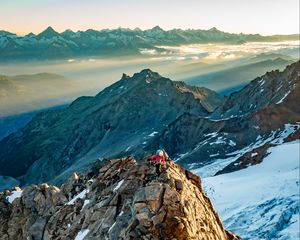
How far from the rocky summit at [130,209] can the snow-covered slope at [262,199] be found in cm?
2506

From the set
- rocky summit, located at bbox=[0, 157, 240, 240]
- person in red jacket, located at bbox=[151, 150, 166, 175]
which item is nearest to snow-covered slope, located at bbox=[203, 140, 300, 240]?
rocky summit, located at bbox=[0, 157, 240, 240]

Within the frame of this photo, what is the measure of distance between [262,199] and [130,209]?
43.0 metres

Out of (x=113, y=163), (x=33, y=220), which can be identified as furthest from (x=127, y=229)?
(x=33, y=220)

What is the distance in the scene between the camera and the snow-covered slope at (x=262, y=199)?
65.8 meters

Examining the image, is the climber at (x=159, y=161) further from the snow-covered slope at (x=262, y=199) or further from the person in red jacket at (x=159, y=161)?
the snow-covered slope at (x=262, y=199)

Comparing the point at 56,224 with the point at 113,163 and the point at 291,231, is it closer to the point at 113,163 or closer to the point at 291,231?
the point at 113,163

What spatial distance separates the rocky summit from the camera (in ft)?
104

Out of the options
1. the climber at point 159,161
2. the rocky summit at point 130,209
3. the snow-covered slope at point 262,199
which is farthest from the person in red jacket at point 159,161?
the snow-covered slope at point 262,199

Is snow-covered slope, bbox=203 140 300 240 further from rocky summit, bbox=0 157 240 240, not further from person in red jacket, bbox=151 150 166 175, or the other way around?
person in red jacket, bbox=151 150 166 175

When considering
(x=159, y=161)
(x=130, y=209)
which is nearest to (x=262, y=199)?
(x=159, y=161)

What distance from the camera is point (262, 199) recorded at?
244 ft

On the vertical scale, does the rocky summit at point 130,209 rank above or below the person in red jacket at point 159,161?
below

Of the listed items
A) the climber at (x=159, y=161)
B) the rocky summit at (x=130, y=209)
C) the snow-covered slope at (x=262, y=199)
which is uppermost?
the climber at (x=159, y=161)

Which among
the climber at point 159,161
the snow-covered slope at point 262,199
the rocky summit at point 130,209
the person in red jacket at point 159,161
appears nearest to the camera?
the rocky summit at point 130,209
